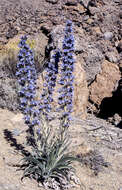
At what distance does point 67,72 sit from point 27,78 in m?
0.49

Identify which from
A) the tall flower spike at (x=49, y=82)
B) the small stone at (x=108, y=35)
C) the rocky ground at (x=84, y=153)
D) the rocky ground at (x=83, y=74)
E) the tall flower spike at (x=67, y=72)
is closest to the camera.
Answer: the tall flower spike at (x=67, y=72)

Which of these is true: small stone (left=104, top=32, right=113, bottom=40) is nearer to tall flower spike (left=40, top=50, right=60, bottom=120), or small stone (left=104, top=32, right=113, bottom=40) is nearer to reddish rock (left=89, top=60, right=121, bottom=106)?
reddish rock (left=89, top=60, right=121, bottom=106)

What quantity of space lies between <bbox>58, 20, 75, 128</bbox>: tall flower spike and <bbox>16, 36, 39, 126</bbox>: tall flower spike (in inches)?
14.3

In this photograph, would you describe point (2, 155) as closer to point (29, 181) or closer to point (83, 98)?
point (29, 181)

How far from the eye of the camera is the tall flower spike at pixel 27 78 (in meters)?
3.18

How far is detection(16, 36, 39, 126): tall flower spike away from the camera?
3.18 meters

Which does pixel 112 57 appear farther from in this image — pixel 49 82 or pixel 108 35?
pixel 49 82

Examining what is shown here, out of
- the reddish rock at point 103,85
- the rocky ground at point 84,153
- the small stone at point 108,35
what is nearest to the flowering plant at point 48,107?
the rocky ground at point 84,153

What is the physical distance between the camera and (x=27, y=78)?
3.22 m

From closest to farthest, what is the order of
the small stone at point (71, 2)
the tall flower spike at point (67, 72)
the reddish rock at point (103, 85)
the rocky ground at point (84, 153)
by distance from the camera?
the tall flower spike at point (67, 72) → the rocky ground at point (84, 153) → the reddish rock at point (103, 85) → the small stone at point (71, 2)

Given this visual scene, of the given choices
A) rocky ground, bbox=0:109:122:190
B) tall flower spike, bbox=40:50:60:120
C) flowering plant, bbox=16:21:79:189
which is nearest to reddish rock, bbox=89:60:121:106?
rocky ground, bbox=0:109:122:190

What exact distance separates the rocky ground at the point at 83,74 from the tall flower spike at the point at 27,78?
34.5 inches

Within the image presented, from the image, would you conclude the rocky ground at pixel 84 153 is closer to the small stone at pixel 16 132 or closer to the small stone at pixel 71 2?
the small stone at pixel 16 132

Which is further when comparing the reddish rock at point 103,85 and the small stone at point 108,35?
the small stone at point 108,35
